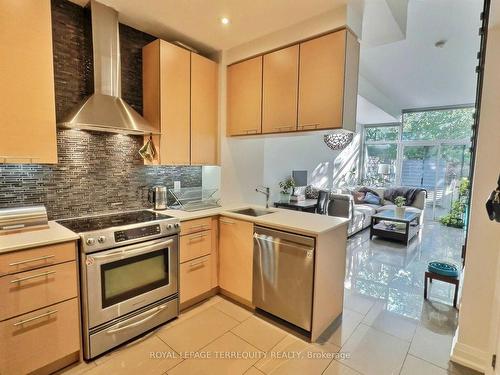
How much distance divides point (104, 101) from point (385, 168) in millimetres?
7447

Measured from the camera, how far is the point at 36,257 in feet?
5.08

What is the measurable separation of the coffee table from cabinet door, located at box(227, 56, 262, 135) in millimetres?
3489

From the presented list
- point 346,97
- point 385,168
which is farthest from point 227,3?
point 385,168

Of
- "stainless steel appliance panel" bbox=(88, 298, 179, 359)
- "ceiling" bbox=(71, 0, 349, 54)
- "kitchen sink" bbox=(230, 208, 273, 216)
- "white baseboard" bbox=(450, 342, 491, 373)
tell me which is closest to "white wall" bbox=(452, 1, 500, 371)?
"white baseboard" bbox=(450, 342, 491, 373)

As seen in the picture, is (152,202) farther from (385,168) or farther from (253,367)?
(385,168)

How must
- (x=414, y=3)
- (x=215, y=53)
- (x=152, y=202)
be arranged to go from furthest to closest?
(x=215, y=53), (x=152, y=202), (x=414, y=3)

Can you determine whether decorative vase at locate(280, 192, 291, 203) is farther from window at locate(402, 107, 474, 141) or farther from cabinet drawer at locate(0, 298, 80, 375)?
window at locate(402, 107, 474, 141)

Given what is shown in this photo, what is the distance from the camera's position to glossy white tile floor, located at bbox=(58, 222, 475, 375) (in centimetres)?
179

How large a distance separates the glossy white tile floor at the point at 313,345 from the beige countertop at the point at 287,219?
90 cm

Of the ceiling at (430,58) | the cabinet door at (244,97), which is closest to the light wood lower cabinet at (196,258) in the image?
the cabinet door at (244,97)

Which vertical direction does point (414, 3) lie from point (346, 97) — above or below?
above

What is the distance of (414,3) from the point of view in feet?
8.16

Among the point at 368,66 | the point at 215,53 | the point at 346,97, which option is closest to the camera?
the point at 346,97

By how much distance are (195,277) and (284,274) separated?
89 cm
